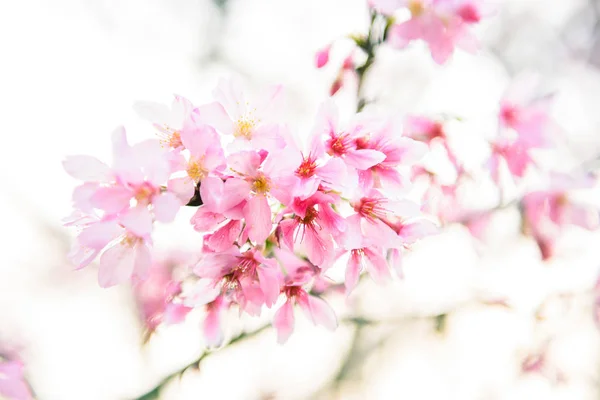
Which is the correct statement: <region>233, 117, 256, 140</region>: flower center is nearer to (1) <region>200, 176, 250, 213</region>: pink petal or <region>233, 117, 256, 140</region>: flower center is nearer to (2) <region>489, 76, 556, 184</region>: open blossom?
(1) <region>200, 176, 250, 213</region>: pink petal

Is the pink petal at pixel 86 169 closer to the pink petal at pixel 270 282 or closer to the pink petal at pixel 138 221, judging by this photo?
the pink petal at pixel 138 221

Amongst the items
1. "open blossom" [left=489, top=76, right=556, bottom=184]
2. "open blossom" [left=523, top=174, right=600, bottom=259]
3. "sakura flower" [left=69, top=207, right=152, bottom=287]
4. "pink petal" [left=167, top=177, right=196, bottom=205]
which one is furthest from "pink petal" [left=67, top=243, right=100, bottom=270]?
"open blossom" [left=523, top=174, right=600, bottom=259]

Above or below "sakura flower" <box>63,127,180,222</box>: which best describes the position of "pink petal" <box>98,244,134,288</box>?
below

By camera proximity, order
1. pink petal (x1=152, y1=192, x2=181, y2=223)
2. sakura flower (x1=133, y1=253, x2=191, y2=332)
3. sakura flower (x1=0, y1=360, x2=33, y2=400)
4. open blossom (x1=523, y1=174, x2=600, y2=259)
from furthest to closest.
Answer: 1. open blossom (x1=523, y1=174, x2=600, y2=259)
2. sakura flower (x1=133, y1=253, x2=191, y2=332)
3. sakura flower (x1=0, y1=360, x2=33, y2=400)
4. pink petal (x1=152, y1=192, x2=181, y2=223)

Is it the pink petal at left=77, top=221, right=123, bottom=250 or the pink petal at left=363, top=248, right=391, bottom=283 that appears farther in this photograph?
the pink petal at left=363, top=248, right=391, bottom=283

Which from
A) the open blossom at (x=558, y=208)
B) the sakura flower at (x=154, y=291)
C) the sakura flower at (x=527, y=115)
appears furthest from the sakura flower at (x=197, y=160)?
the open blossom at (x=558, y=208)

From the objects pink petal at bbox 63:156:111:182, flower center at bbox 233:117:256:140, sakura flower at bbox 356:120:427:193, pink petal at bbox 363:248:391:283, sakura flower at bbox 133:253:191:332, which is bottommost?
sakura flower at bbox 133:253:191:332

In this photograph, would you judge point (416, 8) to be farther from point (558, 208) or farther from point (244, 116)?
point (558, 208)

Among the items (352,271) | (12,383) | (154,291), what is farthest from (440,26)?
(12,383)
